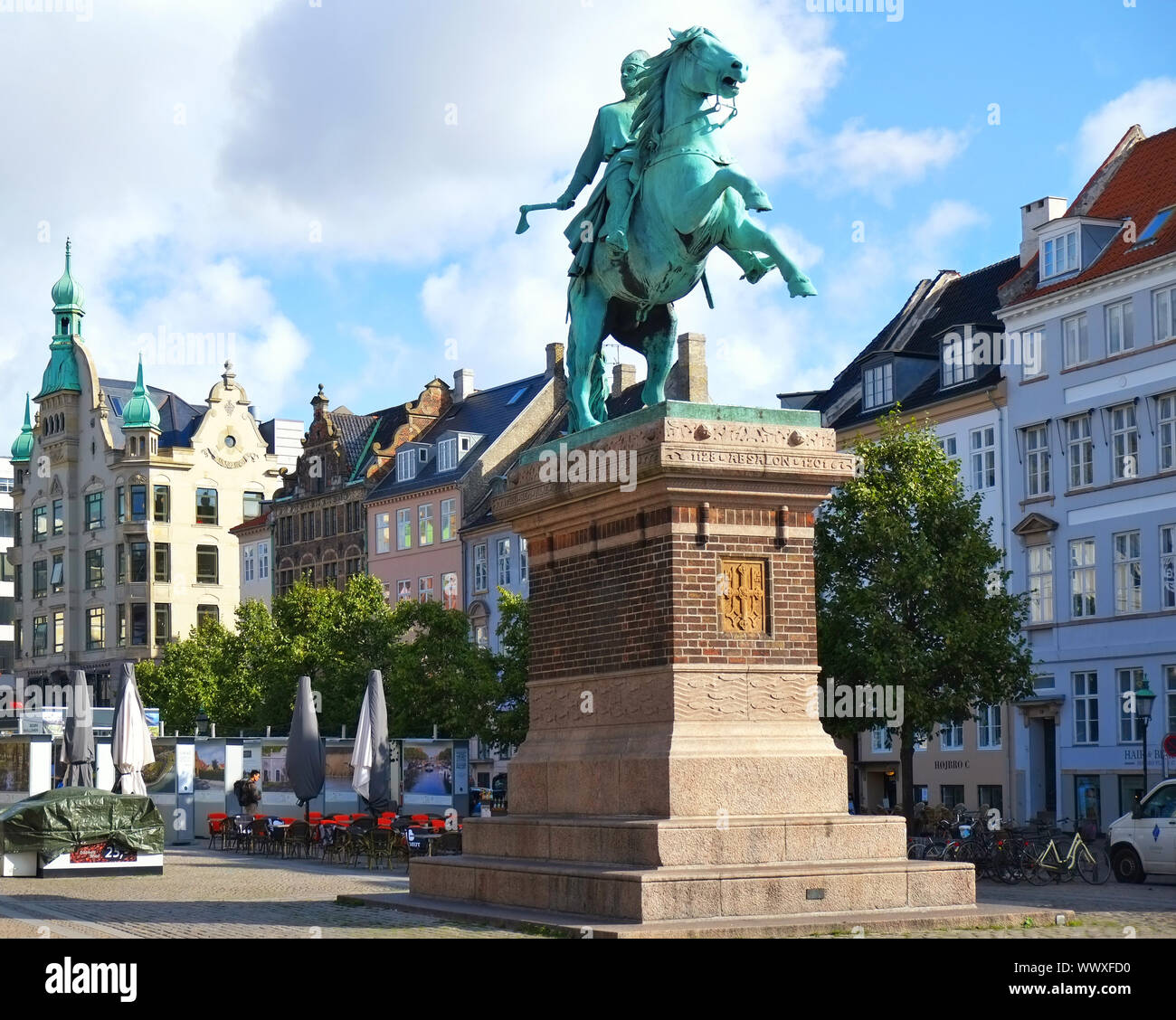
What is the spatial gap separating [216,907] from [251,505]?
258ft

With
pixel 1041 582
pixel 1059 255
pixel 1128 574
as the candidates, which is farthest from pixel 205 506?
pixel 1128 574

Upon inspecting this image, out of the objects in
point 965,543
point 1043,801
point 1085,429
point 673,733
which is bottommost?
point 1043,801

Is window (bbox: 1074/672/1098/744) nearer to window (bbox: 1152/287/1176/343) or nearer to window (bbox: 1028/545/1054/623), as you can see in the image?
window (bbox: 1028/545/1054/623)

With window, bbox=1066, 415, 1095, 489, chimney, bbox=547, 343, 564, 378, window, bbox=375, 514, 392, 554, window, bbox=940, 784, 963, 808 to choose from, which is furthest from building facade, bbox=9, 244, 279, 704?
Answer: window, bbox=1066, 415, 1095, 489

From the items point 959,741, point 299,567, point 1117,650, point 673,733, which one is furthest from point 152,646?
point 673,733

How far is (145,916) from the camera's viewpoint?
19.5 meters

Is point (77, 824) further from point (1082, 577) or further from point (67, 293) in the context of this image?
point (67, 293)

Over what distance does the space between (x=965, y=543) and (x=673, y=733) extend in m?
23.4

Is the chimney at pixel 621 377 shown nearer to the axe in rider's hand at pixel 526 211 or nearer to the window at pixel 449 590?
the window at pixel 449 590

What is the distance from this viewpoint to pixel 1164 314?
1758 inches

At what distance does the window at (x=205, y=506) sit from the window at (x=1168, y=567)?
61.0 meters

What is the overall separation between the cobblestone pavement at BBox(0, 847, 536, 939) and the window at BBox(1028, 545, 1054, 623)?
21770 millimetres
